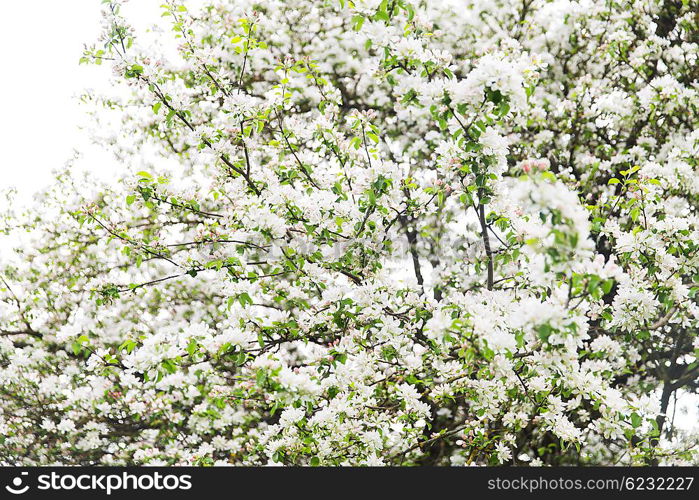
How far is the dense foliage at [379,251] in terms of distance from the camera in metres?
3.13

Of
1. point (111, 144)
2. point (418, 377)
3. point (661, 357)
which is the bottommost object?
point (418, 377)

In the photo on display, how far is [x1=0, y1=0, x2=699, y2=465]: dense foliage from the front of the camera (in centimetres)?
313

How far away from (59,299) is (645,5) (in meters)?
7.74

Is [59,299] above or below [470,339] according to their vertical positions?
above

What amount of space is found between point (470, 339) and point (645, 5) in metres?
5.42

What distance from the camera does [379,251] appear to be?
3.86 m

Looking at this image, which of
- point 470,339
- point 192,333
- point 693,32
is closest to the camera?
point 470,339

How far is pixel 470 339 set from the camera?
8.88 ft
